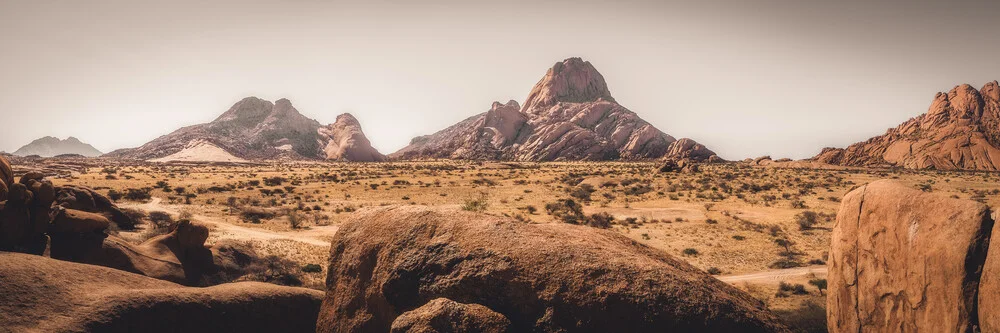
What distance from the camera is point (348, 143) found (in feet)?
504

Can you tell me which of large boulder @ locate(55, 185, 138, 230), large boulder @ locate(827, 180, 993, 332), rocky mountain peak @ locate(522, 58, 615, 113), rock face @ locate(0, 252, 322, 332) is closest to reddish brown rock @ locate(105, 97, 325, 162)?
rocky mountain peak @ locate(522, 58, 615, 113)

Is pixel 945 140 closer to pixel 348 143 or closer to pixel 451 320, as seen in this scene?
pixel 451 320

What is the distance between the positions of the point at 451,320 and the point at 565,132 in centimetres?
13968

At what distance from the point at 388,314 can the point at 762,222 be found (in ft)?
108

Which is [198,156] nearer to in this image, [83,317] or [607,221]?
[607,221]

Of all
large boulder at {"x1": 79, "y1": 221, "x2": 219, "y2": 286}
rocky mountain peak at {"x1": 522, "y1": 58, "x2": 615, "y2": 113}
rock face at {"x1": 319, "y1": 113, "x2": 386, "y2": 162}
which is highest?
rocky mountain peak at {"x1": 522, "y1": 58, "x2": 615, "y2": 113}

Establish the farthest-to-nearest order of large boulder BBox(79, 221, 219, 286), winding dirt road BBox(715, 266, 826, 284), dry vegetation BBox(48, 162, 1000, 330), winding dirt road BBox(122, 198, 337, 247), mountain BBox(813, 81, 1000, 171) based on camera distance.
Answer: mountain BBox(813, 81, 1000, 171), winding dirt road BBox(122, 198, 337, 247), dry vegetation BBox(48, 162, 1000, 330), winding dirt road BBox(715, 266, 826, 284), large boulder BBox(79, 221, 219, 286)

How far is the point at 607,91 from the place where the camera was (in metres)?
188

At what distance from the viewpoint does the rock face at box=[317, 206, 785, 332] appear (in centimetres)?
541

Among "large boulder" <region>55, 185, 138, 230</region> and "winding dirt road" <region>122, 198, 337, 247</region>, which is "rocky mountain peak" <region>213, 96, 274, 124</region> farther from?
"large boulder" <region>55, 185, 138, 230</region>

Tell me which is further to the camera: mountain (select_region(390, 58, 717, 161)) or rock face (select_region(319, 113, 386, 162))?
rock face (select_region(319, 113, 386, 162))

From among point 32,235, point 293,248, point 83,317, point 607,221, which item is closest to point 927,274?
point 83,317

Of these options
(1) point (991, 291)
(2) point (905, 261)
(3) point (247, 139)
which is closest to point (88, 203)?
(2) point (905, 261)

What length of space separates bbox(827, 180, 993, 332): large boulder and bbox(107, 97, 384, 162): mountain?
14583cm
